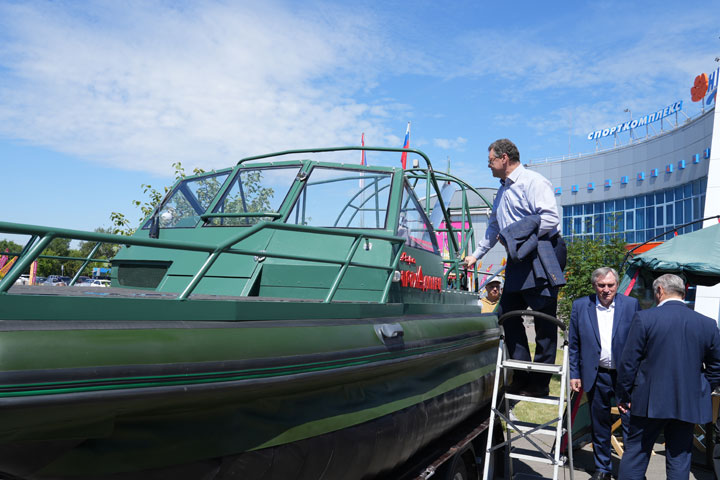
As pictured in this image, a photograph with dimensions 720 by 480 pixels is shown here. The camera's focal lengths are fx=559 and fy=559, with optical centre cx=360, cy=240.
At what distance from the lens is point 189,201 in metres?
4.93

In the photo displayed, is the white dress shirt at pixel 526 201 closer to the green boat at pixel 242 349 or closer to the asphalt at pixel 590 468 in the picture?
the green boat at pixel 242 349

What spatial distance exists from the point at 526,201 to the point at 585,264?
8844 millimetres

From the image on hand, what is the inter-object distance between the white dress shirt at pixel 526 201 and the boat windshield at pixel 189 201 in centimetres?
235

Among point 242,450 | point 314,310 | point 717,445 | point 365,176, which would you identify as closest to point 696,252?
point 717,445

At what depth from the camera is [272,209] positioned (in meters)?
4.62

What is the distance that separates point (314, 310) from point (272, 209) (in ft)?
5.57

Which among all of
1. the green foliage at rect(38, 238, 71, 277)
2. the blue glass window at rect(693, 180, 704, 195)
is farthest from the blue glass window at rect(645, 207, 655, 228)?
the green foliage at rect(38, 238, 71, 277)

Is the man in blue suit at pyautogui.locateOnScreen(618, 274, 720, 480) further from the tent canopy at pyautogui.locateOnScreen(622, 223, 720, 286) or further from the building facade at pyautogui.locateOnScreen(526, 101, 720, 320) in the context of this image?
the building facade at pyautogui.locateOnScreen(526, 101, 720, 320)

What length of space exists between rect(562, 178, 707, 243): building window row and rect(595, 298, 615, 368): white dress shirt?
998 inches

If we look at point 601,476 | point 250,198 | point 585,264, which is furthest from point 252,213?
point 585,264

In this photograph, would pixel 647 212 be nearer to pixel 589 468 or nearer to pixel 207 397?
pixel 589 468

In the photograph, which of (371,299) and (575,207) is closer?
(371,299)

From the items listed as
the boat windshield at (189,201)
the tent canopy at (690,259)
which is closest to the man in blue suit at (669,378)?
the boat windshield at (189,201)

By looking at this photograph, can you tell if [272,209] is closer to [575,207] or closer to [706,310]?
[706,310]
